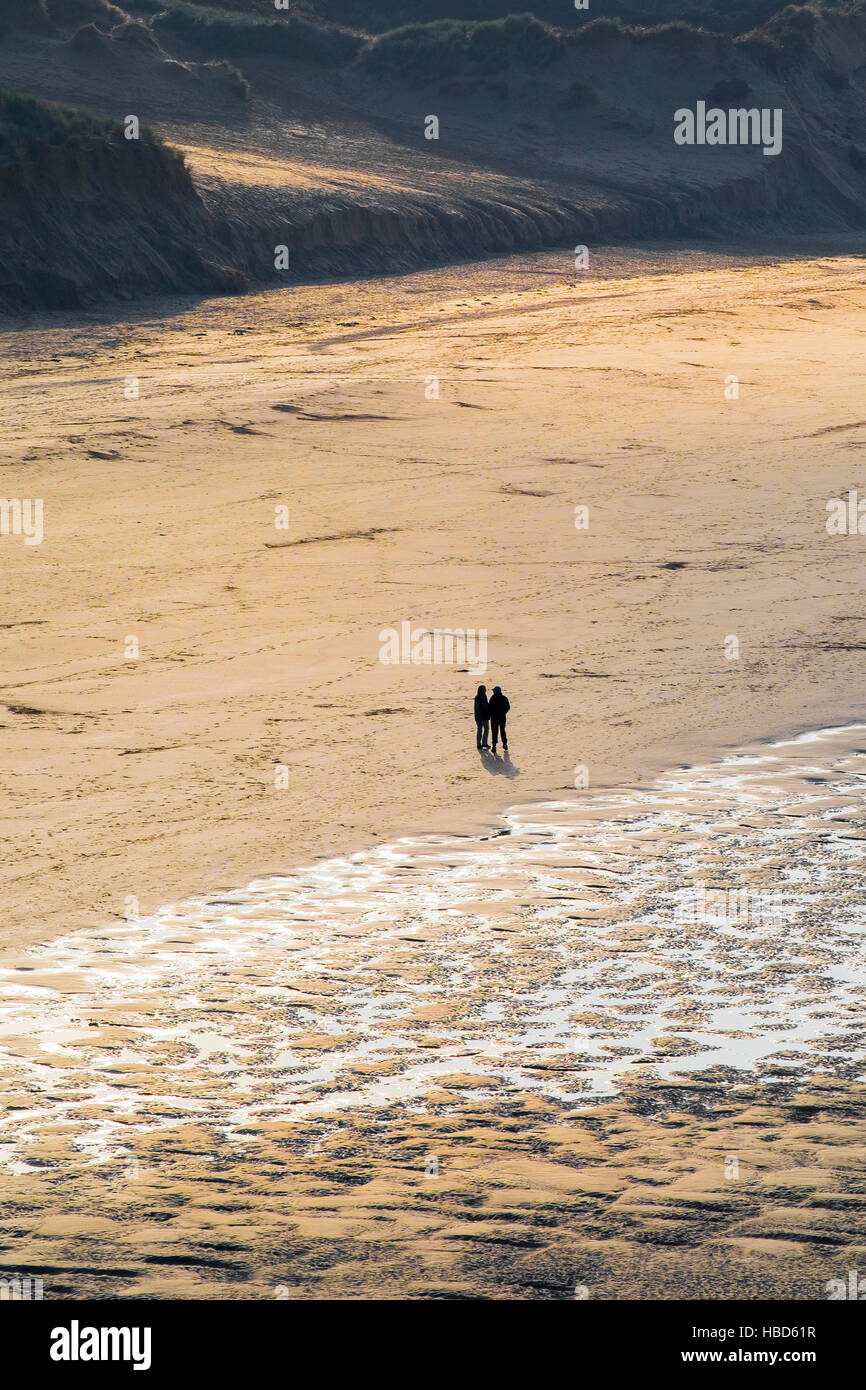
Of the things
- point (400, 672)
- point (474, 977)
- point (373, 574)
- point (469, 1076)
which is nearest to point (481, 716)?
point (400, 672)

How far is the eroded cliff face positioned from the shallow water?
21.9 m

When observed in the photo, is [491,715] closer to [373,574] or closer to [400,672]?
[400,672]

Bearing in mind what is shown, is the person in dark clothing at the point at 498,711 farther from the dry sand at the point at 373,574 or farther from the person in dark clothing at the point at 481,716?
the dry sand at the point at 373,574

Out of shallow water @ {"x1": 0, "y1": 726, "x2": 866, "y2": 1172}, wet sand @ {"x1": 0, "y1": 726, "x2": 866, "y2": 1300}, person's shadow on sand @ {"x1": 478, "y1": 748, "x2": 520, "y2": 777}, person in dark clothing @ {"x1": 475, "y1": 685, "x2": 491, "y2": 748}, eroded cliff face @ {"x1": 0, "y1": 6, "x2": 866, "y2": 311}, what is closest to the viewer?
wet sand @ {"x1": 0, "y1": 726, "x2": 866, "y2": 1300}

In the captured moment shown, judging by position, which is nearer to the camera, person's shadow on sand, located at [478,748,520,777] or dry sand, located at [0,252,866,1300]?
dry sand, located at [0,252,866,1300]

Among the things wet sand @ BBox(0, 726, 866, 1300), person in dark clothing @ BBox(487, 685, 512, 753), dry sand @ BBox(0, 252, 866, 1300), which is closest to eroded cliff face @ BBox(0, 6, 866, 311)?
dry sand @ BBox(0, 252, 866, 1300)

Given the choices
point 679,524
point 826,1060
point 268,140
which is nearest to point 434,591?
point 679,524

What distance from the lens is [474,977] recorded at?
8016 millimetres

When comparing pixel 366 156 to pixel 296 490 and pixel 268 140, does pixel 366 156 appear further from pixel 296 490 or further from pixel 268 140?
pixel 296 490

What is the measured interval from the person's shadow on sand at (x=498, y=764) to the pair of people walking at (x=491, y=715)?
2.0 inches

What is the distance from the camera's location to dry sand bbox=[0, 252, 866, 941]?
10891 mm

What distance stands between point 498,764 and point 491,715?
1.26 feet

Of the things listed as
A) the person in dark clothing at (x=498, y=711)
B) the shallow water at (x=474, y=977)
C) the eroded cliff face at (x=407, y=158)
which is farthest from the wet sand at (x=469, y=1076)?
the eroded cliff face at (x=407, y=158)

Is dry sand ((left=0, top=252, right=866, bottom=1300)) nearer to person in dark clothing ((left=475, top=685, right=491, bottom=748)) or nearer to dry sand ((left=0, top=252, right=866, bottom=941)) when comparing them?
dry sand ((left=0, top=252, right=866, bottom=941))
